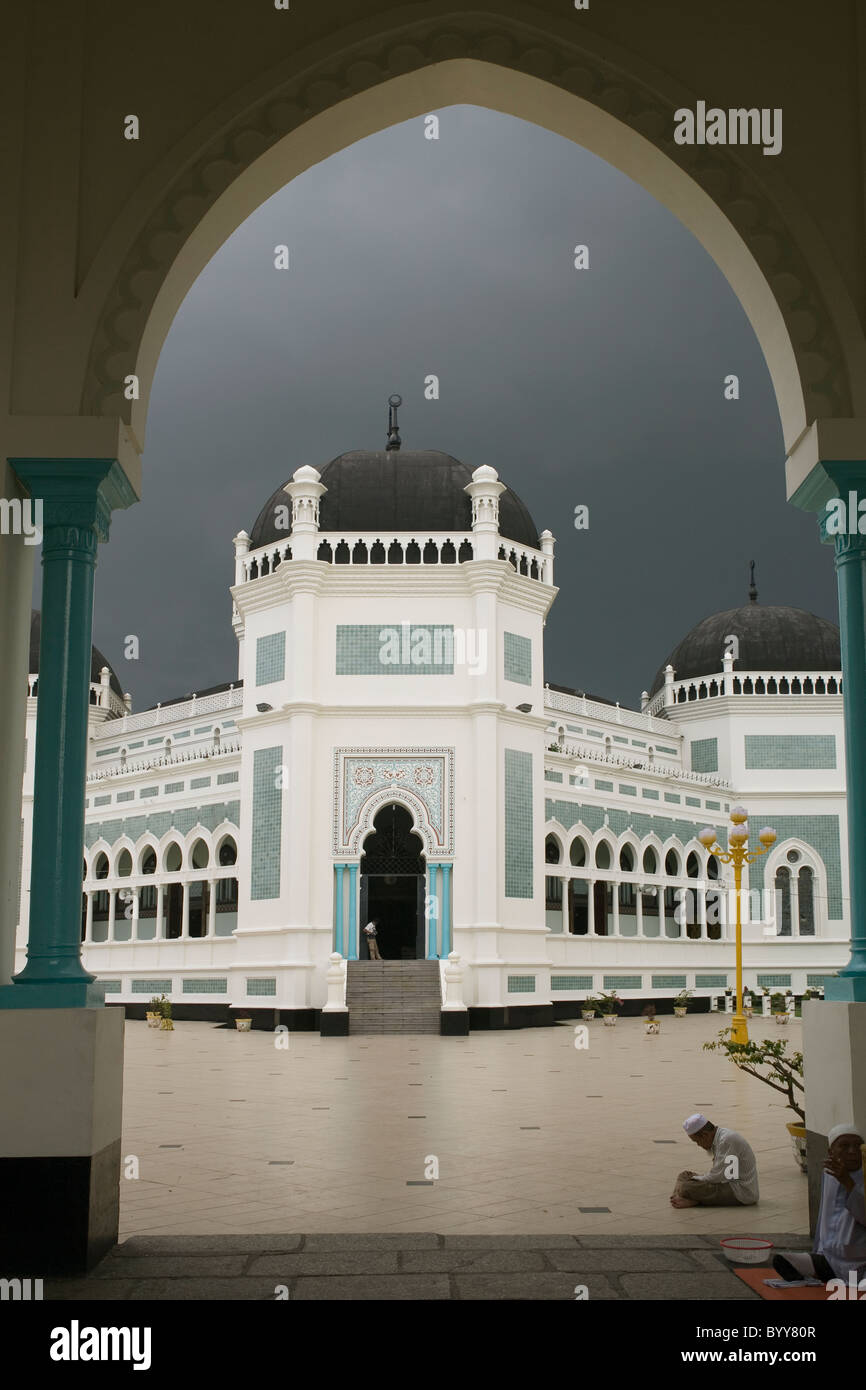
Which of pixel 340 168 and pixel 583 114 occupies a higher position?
pixel 340 168

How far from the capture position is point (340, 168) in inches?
776

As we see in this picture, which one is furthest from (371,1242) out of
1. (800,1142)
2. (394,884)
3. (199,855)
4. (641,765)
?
(641,765)

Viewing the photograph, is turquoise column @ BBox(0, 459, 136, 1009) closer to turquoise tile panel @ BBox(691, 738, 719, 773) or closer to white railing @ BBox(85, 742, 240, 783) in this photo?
white railing @ BBox(85, 742, 240, 783)

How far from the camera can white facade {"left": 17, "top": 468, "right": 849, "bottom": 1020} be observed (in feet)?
63.8

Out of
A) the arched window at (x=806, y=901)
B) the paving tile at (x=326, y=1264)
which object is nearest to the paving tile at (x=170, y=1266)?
the paving tile at (x=326, y=1264)

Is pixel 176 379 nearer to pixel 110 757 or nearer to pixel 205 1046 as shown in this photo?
pixel 110 757

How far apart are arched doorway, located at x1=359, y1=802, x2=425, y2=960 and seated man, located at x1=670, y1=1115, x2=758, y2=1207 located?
44.9 ft

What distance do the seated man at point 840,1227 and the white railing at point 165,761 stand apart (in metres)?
18.5

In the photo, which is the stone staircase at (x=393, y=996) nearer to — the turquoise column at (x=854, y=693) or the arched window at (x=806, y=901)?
the arched window at (x=806, y=901)

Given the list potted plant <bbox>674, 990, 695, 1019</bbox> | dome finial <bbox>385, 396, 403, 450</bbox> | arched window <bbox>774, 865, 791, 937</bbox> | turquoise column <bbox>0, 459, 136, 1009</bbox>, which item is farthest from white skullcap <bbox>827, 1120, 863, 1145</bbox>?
arched window <bbox>774, 865, 791, 937</bbox>

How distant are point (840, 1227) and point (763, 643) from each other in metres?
25.3

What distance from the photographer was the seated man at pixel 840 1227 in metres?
4.22

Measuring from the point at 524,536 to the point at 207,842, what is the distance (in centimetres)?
781

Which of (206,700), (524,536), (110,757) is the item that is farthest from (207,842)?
(524,536)
